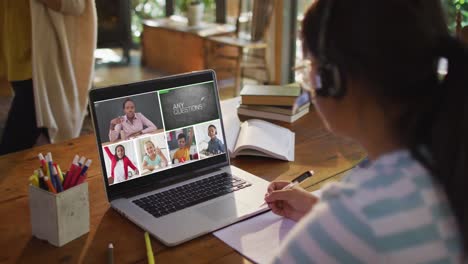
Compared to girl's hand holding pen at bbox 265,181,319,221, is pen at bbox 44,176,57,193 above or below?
above

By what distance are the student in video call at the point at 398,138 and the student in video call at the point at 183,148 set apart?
68 cm

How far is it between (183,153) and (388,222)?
2.56ft

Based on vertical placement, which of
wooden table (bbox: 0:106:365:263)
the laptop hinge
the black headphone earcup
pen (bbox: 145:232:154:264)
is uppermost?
the black headphone earcup


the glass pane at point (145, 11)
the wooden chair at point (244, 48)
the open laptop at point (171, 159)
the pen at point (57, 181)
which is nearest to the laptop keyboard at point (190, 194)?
the open laptop at point (171, 159)

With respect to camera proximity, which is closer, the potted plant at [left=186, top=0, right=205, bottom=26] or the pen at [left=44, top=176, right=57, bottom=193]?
the pen at [left=44, top=176, right=57, bottom=193]

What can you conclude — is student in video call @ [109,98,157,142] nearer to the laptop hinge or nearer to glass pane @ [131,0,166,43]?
the laptop hinge

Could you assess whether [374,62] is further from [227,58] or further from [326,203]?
[227,58]

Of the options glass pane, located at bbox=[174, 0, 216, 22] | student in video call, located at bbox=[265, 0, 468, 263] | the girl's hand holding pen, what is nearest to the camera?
student in video call, located at bbox=[265, 0, 468, 263]

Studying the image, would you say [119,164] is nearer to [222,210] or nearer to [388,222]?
[222,210]

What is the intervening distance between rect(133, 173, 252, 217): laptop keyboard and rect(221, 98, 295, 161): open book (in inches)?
6.5

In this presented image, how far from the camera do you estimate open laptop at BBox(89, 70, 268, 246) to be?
4.09ft

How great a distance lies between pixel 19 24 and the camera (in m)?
2.47

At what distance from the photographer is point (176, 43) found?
5.58m

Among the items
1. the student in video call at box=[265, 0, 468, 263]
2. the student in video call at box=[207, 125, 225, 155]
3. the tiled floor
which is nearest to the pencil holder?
the student in video call at box=[207, 125, 225, 155]
